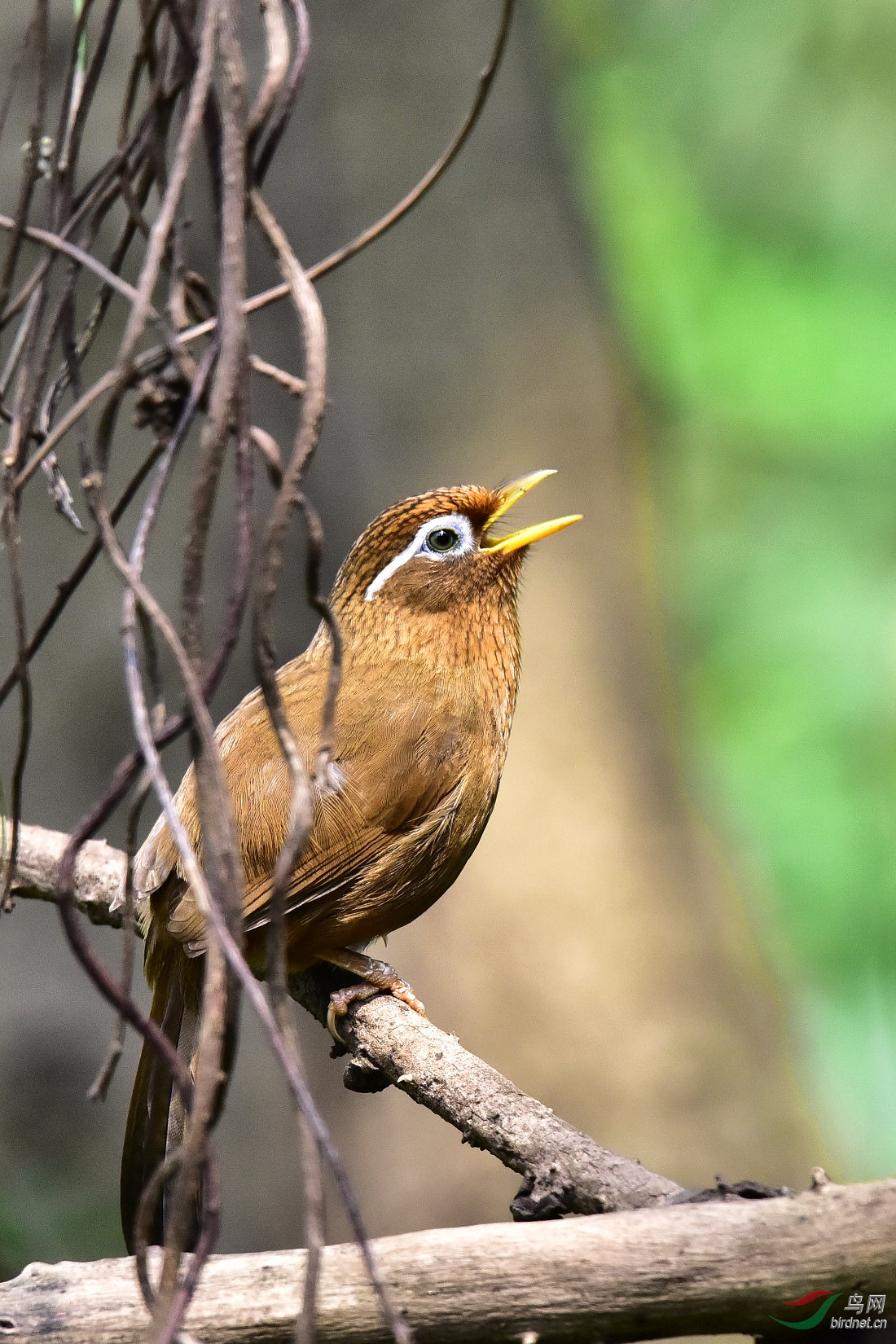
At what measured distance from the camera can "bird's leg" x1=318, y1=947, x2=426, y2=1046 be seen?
2.80 metres

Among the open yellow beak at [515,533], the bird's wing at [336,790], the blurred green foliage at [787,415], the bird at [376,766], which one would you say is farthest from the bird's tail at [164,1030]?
the blurred green foliage at [787,415]

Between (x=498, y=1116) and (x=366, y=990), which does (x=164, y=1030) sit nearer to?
(x=366, y=990)

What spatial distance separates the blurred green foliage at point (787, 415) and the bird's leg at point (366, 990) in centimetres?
464

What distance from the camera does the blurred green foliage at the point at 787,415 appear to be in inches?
273

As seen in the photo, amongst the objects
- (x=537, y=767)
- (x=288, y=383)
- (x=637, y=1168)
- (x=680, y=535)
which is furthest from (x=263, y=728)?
(x=680, y=535)

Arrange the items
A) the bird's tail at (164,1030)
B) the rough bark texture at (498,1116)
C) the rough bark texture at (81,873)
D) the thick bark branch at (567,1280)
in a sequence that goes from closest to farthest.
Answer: the thick bark branch at (567,1280) < the rough bark texture at (498,1116) < the bird's tail at (164,1030) < the rough bark texture at (81,873)

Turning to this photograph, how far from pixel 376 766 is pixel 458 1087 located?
0.82 m

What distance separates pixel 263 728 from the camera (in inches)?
112

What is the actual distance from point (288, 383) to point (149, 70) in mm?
455

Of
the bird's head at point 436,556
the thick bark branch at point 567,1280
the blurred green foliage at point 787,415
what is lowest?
the thick bark branch at point 567,1280

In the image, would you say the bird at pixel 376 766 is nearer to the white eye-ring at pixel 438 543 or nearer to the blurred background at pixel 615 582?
the white eye-ring at pixel 438 543

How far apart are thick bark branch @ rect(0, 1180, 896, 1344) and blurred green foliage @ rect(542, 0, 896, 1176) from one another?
585cm

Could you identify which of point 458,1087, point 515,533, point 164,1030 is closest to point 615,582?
point 515,533

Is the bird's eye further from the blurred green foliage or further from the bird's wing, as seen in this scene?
the blurred green foliage
